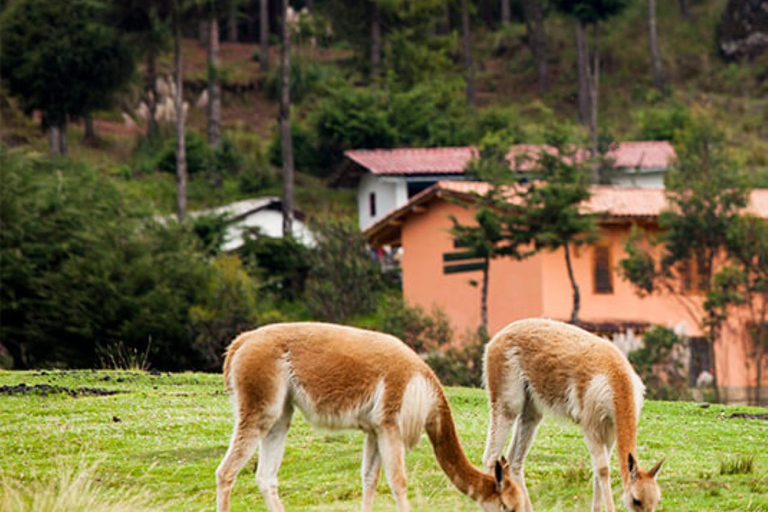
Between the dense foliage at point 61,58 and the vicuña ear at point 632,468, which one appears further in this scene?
the dense foliage at point 61,58

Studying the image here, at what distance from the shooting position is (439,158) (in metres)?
59.2

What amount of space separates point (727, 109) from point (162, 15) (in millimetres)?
33886

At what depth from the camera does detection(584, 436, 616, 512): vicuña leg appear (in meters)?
11.6

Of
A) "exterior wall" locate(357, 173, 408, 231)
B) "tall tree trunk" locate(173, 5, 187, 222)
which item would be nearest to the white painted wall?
"tall tree trunk" locate(173, 5, 187, 222)

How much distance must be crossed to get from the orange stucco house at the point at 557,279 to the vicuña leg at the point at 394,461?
100 ft

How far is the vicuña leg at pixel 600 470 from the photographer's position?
11.6 m

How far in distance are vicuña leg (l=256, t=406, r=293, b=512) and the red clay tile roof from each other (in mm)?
45421

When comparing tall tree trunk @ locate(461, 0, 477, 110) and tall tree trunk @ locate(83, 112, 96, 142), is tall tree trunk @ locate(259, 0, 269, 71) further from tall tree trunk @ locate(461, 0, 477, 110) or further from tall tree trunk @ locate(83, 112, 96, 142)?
tall tree trunk @ locate(83, 112, 96, 142)

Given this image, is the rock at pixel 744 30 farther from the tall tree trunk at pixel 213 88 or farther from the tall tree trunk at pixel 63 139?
the tall tree trunk at pixel 63 139

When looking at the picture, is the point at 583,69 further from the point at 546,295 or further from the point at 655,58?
the point at 546,295

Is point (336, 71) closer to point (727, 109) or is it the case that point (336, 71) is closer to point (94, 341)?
point (727, 109)

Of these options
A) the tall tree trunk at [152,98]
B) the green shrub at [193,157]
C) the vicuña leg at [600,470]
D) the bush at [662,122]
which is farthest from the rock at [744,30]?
the vicuña leg at [600,470]

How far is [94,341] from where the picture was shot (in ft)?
127

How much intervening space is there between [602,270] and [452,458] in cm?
3401
